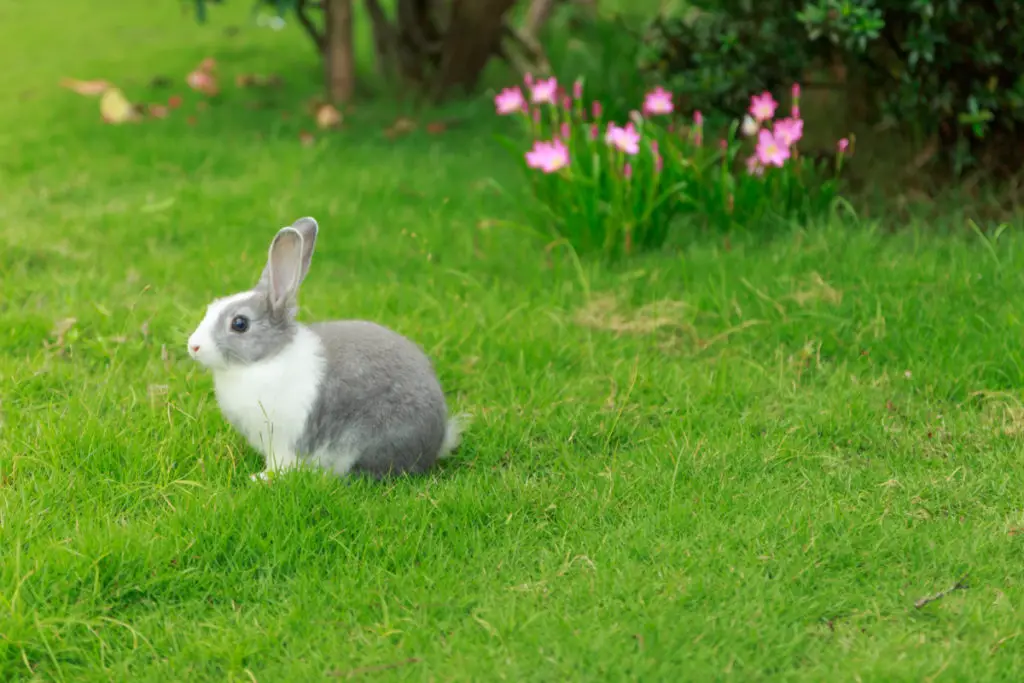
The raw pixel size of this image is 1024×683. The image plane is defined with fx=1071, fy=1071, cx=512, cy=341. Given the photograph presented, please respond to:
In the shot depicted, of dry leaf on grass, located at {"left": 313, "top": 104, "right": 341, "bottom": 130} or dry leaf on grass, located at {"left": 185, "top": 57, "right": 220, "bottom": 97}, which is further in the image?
dry leaf on grass, located at {"left": 185, "top": 57, "right": 220, "bottom": 97}

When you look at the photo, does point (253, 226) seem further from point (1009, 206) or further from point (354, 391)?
point (1009, 206)

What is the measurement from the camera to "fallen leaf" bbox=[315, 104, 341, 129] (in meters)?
7.29

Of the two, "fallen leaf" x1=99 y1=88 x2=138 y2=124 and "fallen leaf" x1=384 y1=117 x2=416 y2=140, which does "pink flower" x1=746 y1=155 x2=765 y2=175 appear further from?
"fallen leaf" x1=99 y1=88 x2=138 y2=124

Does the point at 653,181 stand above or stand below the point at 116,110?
below

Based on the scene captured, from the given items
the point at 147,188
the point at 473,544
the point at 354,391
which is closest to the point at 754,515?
the point at 473,544

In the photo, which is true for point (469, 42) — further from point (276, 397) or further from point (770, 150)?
point (276, 397)

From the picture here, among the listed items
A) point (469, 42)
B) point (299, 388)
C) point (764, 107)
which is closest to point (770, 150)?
point (764, 107)

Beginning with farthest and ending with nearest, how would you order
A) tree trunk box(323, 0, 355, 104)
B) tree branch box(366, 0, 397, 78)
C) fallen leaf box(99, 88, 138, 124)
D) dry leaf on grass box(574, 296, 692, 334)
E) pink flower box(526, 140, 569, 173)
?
tree branch box(366, 0, 397, 78), fallen leaf box(99, 88, 138, 124), tree trunk box(323, 0, 355, 104), pink flower box(526, 140, 569, 173), dry leaf on grass box(574, 296, 692, 334)

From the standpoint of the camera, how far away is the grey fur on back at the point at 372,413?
320cm

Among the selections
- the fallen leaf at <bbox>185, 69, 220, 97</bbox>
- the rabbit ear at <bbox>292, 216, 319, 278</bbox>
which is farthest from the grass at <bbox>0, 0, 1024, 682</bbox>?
the fallen leaf at <bbox>185, 69, 220, 97</bbox>

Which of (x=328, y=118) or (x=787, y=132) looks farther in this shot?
(x=328, y=118)

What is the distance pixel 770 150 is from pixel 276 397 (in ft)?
9.16

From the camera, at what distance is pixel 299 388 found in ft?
10.4

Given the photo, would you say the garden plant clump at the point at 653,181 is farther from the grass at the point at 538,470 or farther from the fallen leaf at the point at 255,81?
the fallen leaf at the point at 255,81
